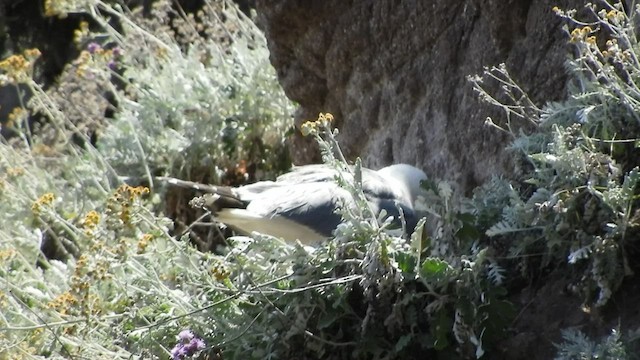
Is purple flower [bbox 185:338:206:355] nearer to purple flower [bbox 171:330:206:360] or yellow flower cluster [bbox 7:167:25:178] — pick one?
purple flower [bbox 171:330:206:360]

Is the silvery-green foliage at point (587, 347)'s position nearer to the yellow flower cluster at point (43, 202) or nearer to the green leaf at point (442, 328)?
the green leaf at point (442, 328)

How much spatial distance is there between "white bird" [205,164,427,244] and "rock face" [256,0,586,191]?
0.26m

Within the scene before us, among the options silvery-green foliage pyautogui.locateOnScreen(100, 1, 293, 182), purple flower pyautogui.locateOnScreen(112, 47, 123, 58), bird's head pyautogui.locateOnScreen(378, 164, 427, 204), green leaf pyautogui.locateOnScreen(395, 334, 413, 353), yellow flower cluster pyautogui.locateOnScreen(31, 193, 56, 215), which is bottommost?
silvery-green foliage pyautogui.locateOnScreen(100, 1, 293, 182)

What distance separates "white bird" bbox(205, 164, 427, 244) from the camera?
12.8 ft


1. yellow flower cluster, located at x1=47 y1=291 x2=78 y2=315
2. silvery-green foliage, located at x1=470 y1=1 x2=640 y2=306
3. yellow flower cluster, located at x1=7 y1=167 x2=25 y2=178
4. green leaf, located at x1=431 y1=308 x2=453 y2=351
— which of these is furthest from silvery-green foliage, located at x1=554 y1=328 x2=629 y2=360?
yellow flower cluster, located at x1=7 y1=167 x2=25 y2=178

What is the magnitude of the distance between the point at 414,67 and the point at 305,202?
902 mm

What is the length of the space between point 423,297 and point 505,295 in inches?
8.9

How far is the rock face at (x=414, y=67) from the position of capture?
12.9 feet

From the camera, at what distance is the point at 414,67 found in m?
4.55

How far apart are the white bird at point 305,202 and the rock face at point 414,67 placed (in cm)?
26

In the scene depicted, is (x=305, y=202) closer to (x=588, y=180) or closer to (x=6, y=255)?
(x=6, y=255)

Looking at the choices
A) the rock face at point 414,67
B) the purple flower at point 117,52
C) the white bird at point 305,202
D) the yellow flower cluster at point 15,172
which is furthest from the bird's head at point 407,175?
the purple flower at point 117,52

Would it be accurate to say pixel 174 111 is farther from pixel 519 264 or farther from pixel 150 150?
pixel 519 264

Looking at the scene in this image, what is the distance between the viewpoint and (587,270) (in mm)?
2934
